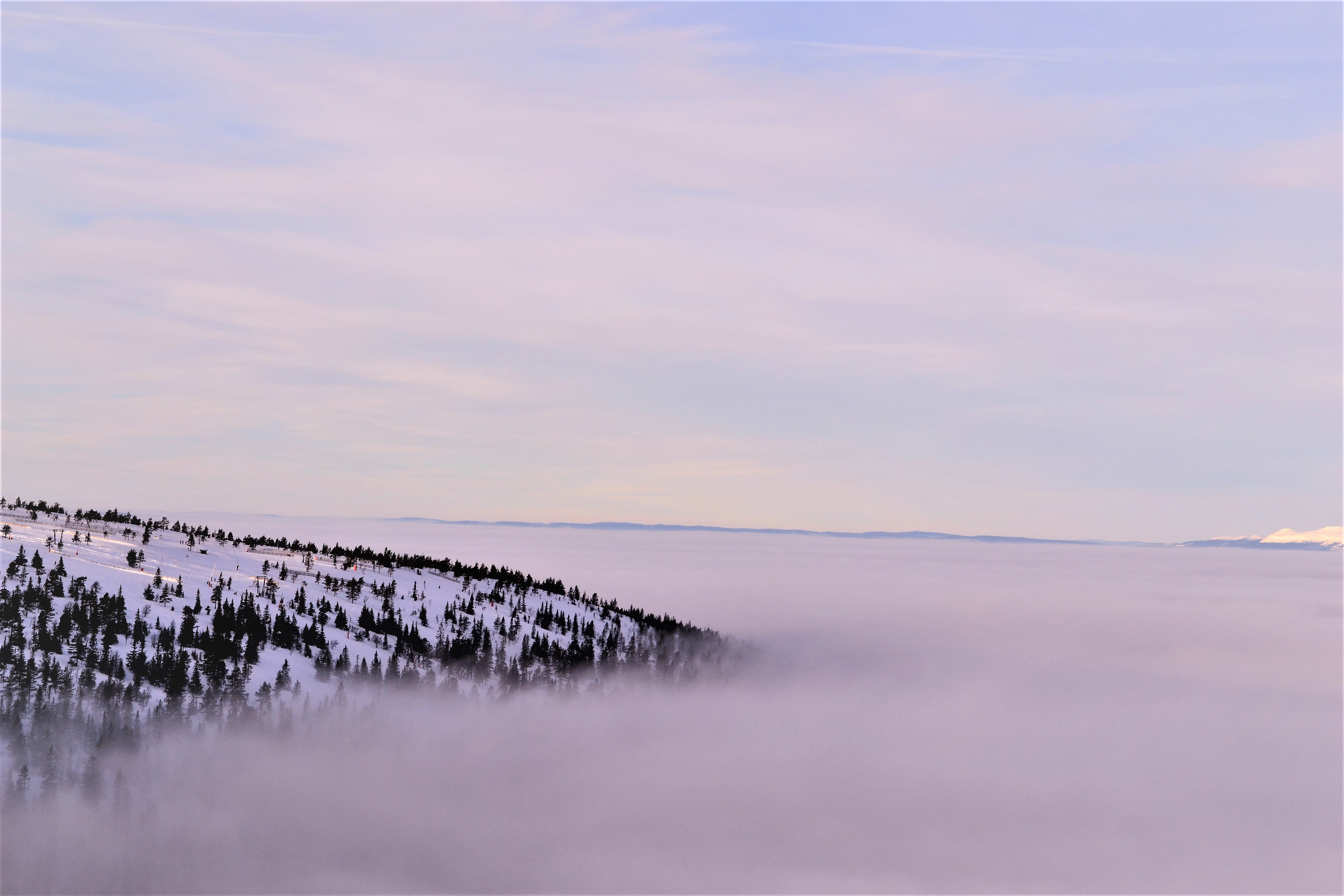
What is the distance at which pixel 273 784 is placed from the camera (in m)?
180

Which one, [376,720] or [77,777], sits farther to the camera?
[376,720]

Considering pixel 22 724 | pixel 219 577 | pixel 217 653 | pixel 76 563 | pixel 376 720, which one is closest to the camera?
pixel 22 724

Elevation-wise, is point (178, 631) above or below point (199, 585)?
below

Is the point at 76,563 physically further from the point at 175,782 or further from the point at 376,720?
the point at 376,720

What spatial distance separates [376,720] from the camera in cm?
18962

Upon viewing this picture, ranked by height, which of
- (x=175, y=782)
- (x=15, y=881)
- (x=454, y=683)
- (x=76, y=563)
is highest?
(x=76, y=563)

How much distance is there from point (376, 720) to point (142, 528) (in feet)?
216

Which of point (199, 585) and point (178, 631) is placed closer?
point (178, 631)

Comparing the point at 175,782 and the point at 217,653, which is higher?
the point at 217,653

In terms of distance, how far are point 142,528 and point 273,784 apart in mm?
62505

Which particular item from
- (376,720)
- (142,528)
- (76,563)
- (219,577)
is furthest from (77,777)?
(142,528)

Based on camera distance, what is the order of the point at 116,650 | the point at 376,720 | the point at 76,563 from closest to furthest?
the point at 116,650, the point at 76,563, the point at 376,720

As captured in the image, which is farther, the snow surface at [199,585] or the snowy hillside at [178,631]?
the snow surface at [199,585]

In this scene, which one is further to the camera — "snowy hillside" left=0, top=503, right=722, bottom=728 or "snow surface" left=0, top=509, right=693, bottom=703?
"snow surface" left=0, top=509, right=693, bottom=703
